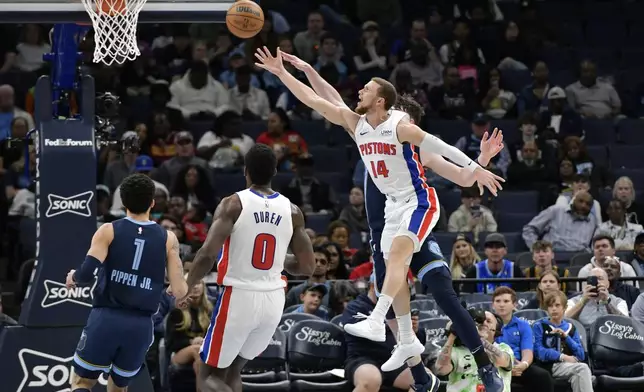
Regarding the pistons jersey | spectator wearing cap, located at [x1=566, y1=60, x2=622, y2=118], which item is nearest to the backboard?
the pistons jersey

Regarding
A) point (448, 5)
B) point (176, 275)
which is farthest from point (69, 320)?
point (448, 5)

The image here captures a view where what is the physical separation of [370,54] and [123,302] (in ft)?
35.1

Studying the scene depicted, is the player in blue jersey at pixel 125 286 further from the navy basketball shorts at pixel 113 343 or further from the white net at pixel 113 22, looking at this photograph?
the white net at pixel 113 22

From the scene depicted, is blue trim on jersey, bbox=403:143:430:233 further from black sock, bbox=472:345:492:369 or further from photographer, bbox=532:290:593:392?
photographer, bbox=532:290:593:392

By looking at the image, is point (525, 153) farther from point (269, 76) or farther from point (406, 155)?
point (406, 155)

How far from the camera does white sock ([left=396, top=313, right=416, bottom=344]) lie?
9633 millimetres

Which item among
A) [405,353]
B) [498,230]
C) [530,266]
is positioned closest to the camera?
[405,353]

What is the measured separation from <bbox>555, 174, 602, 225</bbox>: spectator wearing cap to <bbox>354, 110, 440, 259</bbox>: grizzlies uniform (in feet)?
22.7

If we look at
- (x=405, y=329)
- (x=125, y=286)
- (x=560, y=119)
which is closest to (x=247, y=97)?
(x=560, y=119)

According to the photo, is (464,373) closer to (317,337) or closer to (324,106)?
(317,337)

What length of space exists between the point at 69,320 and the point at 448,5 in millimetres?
10959

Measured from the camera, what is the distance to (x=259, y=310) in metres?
9.12

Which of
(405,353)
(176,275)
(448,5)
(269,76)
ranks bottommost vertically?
(405,353)

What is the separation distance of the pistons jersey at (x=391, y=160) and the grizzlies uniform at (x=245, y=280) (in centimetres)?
87
